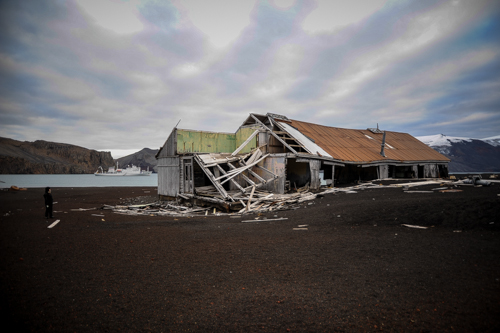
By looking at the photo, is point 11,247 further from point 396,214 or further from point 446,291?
point 396,214

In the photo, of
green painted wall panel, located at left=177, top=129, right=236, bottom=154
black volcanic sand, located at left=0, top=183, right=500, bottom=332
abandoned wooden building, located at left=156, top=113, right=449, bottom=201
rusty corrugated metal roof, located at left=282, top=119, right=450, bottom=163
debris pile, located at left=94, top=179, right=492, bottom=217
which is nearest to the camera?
black volcanic sand, located at left=0, top=183, right=500, bottom=332

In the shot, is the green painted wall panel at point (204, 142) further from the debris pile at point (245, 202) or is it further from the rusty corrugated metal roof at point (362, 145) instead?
the rusty corrugated metal roof at point (362, 145)

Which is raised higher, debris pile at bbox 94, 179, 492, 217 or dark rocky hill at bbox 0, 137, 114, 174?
dark rocky hill at bbox 0, 137, 114, 174

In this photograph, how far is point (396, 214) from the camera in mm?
9602

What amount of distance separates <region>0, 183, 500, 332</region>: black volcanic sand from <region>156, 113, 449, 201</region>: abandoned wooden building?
33.2ft

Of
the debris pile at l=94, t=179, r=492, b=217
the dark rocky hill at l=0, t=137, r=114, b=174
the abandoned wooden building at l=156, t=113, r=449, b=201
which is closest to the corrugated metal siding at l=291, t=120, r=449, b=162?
the abandoned wooden building at l=156, t=113, r=449, b=201

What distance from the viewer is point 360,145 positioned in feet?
87.0

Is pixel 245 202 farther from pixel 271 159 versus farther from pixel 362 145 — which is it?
pixel 362 145

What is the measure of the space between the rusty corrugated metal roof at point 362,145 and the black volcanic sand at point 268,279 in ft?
48.1

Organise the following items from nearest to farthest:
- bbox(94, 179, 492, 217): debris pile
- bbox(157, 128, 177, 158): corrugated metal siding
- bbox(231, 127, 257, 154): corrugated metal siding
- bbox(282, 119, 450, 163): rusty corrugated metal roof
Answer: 1. bbox(94, 179, 492, 217): debris pile
2. bbox(157, 128, 177, 158): corrugated metal siding
3. bbox(231, 127, 257, 154): corrugated metal siding
4. bbox(282, 119, 450, 163): rusty corrugated metal roof

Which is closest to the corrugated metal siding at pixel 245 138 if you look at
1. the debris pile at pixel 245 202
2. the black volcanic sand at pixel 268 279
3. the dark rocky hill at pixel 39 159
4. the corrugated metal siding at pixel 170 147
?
the debris pile at pixel 245 202

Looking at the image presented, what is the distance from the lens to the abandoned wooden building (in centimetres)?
1967

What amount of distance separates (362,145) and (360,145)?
11.6 inches

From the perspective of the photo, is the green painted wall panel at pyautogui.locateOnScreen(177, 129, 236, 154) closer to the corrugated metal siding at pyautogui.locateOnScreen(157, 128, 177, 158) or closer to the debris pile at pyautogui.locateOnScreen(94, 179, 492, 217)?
the corrugated metal siding at pyautogui.locateOnScreen(157, 128, 177, 158)
